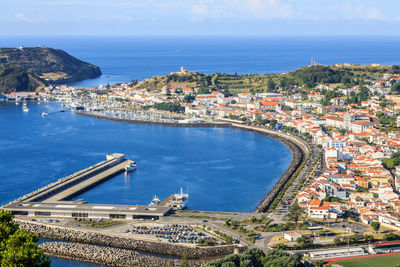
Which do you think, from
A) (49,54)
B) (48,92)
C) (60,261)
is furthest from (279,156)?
(49,54)

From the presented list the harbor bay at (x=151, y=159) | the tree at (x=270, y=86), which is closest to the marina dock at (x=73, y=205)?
the harbor bay at (x=151, y=159)

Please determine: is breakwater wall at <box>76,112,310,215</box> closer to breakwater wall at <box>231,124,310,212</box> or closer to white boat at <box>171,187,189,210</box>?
breakwater wall at <box>231,124,310,212</box>

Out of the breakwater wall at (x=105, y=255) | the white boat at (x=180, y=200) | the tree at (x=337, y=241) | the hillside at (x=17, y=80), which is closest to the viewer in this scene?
the breakwater wall at (x=105, y=255)

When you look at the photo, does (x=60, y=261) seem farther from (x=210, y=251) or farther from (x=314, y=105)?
(x=314, y=105)

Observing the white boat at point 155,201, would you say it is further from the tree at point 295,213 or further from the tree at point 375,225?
the tree at point 375,225

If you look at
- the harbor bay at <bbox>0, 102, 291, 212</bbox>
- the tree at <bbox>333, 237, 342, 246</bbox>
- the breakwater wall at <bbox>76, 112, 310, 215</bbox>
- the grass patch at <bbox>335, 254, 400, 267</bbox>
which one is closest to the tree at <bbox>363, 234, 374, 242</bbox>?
the tree at <bbox>333, 237, 342, 246</bbox>

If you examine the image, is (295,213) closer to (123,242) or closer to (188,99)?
(123,242)
